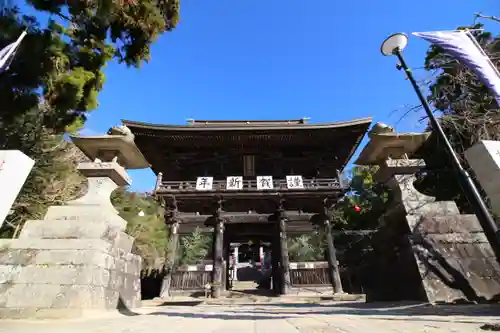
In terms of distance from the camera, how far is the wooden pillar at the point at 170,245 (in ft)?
35.2

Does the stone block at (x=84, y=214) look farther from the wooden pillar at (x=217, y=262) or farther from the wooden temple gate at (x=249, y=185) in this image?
the wooden temple gate at (x=249, y=185)

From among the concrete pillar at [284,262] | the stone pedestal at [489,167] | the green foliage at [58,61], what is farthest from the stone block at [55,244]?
the concrete pillar at [284,262]

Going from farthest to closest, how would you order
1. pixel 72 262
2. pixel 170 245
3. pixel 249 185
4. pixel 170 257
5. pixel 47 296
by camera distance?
pixel 249 185 → pixel 170 245 → pixel 170 257 → pixel 72 262 → pixel 47 296

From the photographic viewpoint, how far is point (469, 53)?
3629mm

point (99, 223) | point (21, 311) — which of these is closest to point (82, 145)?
point (99, 223)

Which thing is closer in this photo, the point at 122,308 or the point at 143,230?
the point at 122,308

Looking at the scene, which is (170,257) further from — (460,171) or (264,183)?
(460,171)

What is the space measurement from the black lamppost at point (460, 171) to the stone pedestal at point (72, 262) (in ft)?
15.9

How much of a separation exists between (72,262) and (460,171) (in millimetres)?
5249

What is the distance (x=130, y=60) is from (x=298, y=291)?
9.91 m

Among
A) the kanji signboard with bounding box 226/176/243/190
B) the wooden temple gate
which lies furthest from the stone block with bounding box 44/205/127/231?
the kanji signboard with bounding box 226/176/243/190

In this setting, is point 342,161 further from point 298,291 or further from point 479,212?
point 479,212

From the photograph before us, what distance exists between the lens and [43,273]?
3.46 meters

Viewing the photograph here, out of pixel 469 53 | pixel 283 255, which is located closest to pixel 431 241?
pixel 469 53
